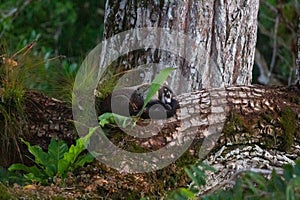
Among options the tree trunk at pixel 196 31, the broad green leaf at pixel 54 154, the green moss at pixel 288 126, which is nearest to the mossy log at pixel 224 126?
the green moss at pixel 288 126

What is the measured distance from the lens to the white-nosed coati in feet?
7.85

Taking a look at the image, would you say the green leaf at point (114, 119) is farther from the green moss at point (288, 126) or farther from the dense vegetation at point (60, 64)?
the green moss at point (288, 126)

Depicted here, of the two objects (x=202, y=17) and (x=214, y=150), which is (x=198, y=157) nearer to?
(x=214, y=150)

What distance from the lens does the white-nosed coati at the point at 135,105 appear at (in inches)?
94.2

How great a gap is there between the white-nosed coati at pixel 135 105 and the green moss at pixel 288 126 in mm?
407

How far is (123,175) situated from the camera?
225cm

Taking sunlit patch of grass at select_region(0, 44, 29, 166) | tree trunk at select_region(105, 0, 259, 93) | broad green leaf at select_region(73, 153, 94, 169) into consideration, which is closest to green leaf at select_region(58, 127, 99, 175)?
broad green leaf at select_region(73, 153, 94, 169)

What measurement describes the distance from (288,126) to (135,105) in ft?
1.87

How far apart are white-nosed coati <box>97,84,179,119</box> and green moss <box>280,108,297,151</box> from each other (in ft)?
1.33

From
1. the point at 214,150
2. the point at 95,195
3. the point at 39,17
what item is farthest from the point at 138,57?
the point at 39,17

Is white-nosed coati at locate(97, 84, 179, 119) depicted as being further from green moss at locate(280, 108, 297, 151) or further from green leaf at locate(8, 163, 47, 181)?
green moss at locate(280, 108, 297, 151)

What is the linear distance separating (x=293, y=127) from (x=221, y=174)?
383mm

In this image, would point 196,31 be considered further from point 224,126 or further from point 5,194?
point 5,194

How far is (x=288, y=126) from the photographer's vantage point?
2.50 metres
